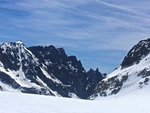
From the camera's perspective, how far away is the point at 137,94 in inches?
5738

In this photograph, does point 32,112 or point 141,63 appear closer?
point 32,112

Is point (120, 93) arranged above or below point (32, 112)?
below

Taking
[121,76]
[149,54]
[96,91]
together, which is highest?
[149,54]

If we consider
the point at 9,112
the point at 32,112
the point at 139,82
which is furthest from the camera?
the point at 139,82

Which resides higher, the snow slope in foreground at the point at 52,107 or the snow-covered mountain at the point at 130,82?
the snow slope in foreground at the point at 52,107

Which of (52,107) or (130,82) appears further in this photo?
(130,82)

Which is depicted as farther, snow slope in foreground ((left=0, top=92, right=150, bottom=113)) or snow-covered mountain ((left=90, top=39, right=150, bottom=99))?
snow-covered mountain ((left=90, top=39, right=150, bottom=99))

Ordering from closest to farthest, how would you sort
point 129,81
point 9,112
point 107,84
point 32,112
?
point 9,112 < point 32,112 < point 129,81 < point 107,84

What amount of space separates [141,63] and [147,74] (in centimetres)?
2605

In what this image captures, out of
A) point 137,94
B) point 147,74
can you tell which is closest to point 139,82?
point 147,74

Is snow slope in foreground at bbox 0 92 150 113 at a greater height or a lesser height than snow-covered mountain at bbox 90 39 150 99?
greater

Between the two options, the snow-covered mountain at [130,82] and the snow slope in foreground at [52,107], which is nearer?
the snow slope in foreground at [52,107]

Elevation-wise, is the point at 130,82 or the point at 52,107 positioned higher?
the point at 52,107

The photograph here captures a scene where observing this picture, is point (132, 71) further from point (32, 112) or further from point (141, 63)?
point (32, 112)
